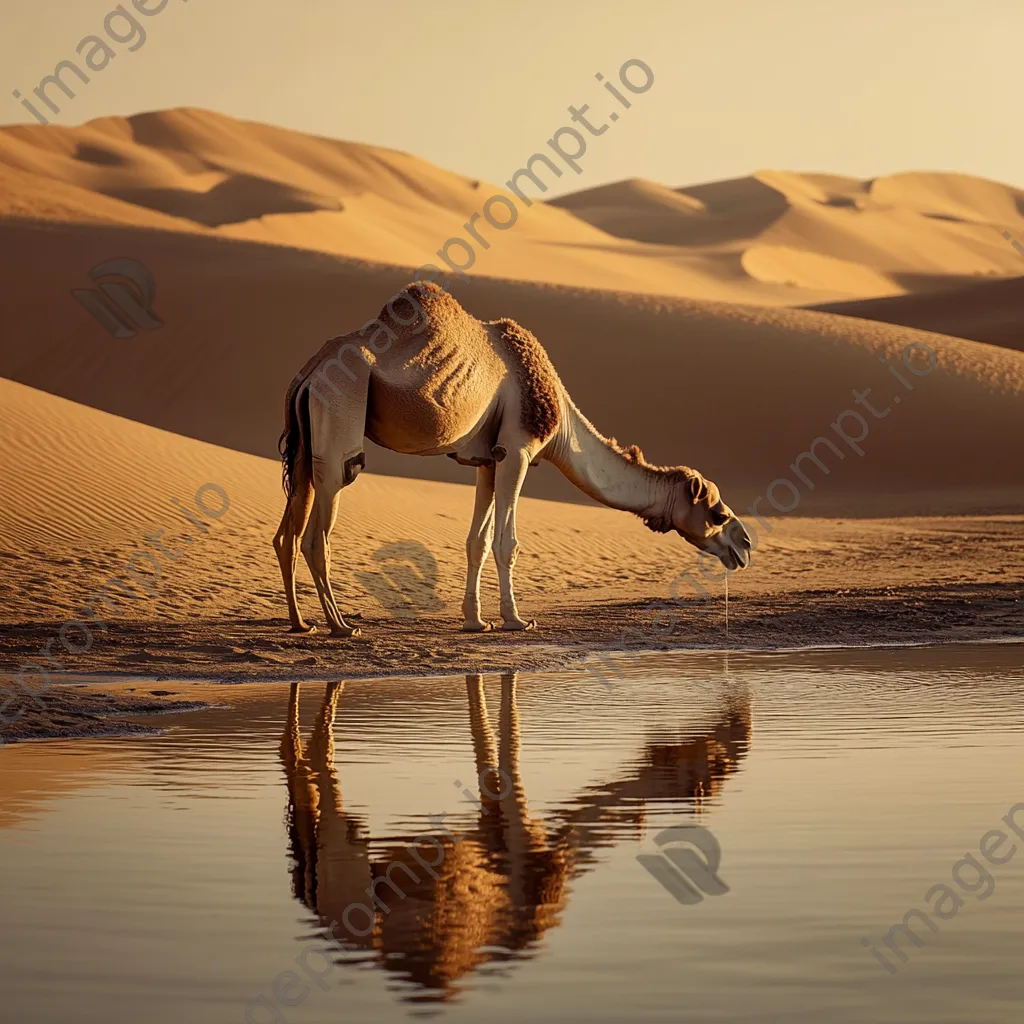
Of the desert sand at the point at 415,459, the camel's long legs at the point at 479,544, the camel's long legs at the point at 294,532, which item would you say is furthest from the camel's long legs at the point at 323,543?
the camel's long legs at the point at 479,544

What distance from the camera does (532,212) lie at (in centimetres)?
12581

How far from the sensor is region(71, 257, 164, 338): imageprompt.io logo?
163ft

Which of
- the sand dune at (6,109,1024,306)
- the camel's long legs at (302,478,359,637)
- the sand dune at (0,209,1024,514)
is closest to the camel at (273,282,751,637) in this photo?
the camel's long legs at (302,478,359,637)

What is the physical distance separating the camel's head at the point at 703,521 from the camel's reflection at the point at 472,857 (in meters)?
5.59

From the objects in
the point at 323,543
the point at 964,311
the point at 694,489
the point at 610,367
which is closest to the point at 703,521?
the point at 694,489

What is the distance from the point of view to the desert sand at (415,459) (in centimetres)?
1516

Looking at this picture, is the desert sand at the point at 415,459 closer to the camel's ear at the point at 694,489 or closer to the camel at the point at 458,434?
the camel at the point at 458,434

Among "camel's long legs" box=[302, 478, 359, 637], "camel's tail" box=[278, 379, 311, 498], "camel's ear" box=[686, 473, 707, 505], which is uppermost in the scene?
"camel's ear" box=[686, 473, 707, 505]

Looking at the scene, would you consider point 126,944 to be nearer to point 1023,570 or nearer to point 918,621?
point 918,621

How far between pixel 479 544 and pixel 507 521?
13.5 inches

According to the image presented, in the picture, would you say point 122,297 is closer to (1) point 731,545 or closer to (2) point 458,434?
(1) point 731,545

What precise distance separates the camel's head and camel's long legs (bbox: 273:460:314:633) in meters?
2.90

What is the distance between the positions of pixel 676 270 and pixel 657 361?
58868mm

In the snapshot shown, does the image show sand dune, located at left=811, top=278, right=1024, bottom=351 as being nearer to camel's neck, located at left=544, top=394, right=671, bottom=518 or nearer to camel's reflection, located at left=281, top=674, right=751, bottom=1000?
camel's neck, located at left=544, top=394, right=671, bottom=518
